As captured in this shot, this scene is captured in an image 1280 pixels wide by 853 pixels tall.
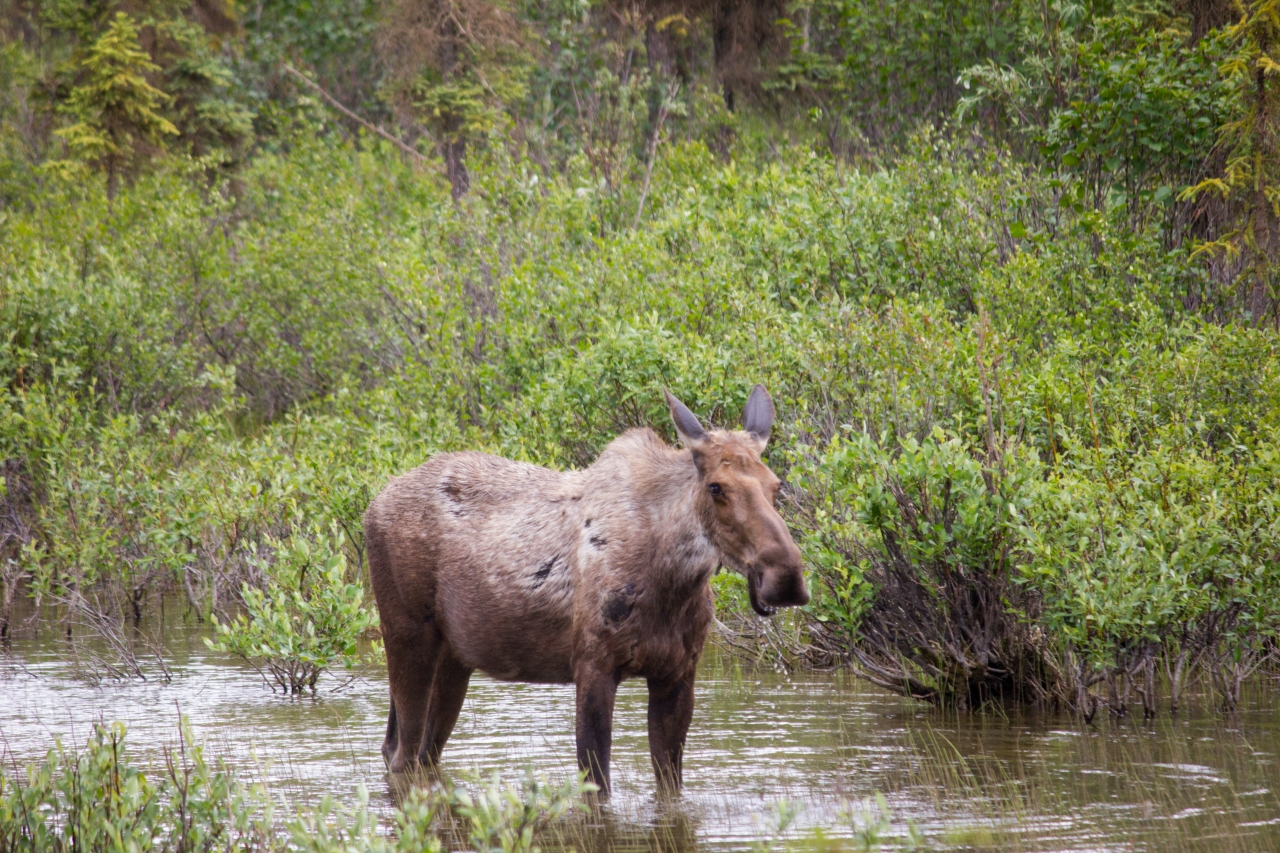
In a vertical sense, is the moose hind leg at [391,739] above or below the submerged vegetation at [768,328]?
below

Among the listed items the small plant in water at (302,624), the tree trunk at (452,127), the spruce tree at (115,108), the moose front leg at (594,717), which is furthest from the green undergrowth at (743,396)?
the spruce tree at (115,108)

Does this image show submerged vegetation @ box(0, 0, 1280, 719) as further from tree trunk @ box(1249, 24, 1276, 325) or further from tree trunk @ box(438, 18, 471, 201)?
tree trunk @ box(438, 18, 471, 201)

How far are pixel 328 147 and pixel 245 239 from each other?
18.6 feet

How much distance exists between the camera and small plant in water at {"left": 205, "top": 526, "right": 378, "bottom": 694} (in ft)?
33.3

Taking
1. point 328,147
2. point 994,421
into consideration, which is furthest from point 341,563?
point 328,147

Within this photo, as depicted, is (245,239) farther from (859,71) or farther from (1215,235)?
(1215,235)

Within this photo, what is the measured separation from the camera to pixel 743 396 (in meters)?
11.6

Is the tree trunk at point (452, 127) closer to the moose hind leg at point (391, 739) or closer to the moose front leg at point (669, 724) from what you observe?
the moose hind leg at point (391, 739)

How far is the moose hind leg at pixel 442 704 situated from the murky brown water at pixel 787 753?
218mm

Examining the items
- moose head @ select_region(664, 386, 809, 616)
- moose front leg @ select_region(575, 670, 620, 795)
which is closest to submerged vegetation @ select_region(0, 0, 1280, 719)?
moose head @ select_region(664, 386, 809, 616)

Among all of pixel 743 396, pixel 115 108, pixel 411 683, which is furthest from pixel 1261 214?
pixel 115 108

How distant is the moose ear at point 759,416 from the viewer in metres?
7.09

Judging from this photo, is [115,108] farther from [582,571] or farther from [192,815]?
[192,815]

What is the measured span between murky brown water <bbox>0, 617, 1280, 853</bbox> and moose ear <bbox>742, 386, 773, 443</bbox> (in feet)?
6.67
